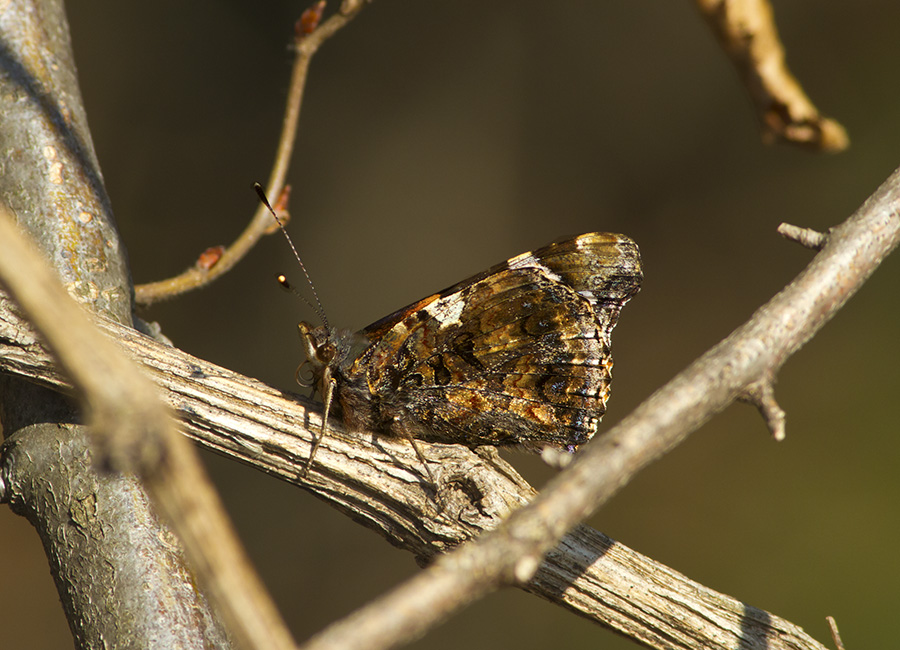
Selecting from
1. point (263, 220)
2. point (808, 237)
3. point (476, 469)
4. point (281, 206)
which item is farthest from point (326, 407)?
point (808, 237)

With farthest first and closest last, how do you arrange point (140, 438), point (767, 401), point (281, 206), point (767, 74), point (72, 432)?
point (281, 206)
point (767, 74)
point (72, 432)
point (767, 401)
point (140, 438)

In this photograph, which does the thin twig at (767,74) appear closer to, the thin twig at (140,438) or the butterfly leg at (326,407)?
the butterfly leg at (326,407)

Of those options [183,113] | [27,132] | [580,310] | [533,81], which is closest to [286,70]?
[183,113]

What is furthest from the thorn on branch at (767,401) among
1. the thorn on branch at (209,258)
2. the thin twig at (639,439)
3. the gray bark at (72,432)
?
the thorn on branch at (209,258)

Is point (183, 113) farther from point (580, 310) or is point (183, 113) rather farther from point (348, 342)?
point (580, 310)

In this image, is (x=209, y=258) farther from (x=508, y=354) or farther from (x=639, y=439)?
(x=639, y=439)

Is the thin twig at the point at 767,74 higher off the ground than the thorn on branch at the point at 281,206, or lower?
higher

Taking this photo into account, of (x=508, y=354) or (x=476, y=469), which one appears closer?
(x=476, y=469)
